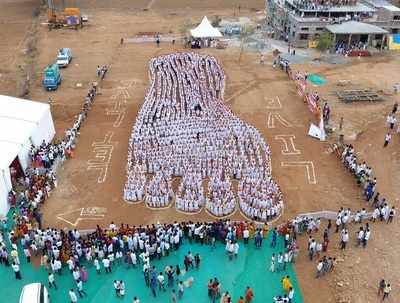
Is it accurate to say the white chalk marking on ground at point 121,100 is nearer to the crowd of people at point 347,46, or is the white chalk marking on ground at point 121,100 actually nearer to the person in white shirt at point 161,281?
the person in white shirt at point 161,281

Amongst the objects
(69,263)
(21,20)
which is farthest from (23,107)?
(21,20)

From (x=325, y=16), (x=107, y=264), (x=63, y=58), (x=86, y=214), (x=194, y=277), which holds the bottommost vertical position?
(x=194, y=277)

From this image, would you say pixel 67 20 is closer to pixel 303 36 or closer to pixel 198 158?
pixel 303 36

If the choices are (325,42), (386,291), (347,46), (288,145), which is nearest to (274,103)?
(288,145)

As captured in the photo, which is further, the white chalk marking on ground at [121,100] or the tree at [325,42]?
the tree at [325,42]

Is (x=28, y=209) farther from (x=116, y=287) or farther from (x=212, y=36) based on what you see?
(x=212, y=36)

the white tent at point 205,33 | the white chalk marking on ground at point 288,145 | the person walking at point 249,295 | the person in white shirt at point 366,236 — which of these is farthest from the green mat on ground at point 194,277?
the white tent at point 205,33
